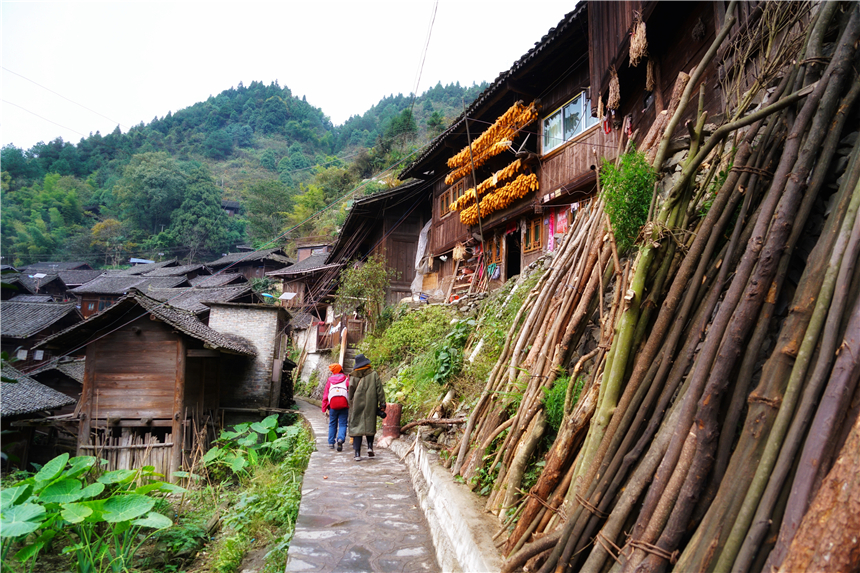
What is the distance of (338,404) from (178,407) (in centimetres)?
652

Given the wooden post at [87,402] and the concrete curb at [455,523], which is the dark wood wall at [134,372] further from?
the concrete curb at [455,523]

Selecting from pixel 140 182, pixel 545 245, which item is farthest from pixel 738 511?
pixel 140 182

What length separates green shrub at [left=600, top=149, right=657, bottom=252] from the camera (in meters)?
3.55

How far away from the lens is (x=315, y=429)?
1009 centimetres

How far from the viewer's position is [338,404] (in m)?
7.28

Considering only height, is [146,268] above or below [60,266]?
above

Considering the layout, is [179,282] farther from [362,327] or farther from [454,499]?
[454,499]

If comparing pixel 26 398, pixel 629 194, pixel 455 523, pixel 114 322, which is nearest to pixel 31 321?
pixel 26 398

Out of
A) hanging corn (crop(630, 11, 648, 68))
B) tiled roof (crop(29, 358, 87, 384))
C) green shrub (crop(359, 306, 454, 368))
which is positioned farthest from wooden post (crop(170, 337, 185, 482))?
hanging corn (crop(630, 11, 648, 68))

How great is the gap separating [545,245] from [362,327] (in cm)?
896

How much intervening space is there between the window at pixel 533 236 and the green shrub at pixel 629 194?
894 cm

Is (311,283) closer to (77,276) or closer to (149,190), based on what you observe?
(77,276)

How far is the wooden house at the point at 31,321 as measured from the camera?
19.5m

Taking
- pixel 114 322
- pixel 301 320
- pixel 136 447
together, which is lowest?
pixel 136 447
